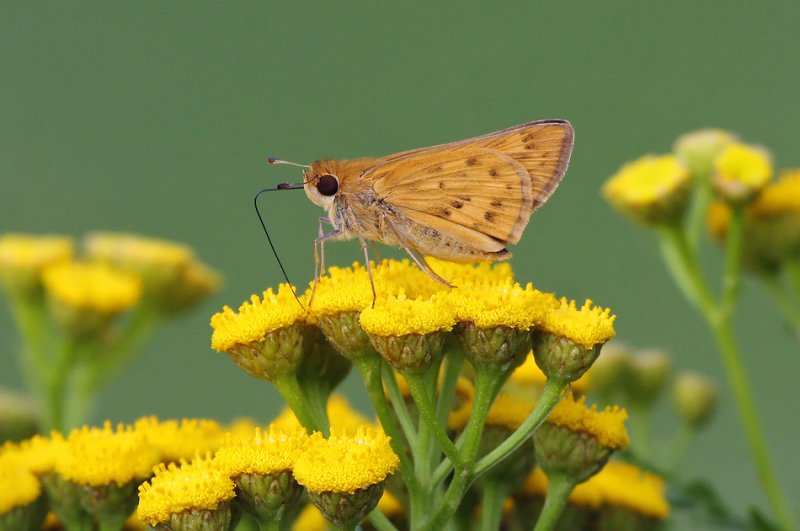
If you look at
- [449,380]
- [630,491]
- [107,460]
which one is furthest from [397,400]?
[630,491]

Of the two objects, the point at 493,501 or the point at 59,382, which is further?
the point at 59,382

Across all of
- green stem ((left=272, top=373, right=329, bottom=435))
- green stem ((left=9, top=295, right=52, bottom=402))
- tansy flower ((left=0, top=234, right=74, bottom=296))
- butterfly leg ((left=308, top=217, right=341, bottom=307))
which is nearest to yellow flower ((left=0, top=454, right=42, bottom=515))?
green stem ((left=272, top=373, right=329, bottom=435))

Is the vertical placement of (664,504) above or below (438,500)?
below

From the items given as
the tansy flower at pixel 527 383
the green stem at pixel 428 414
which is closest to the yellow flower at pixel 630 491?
the tansy flower at pixel 527 383

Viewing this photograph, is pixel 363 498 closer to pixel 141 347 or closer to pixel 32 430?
pixel 32 430

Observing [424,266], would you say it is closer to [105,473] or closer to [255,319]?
[255,319]

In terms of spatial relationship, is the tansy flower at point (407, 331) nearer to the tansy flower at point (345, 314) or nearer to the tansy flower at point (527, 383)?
the tansy flower at point (345, 314)

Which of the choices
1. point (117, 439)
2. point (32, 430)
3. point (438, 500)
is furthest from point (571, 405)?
point (32, 430)
